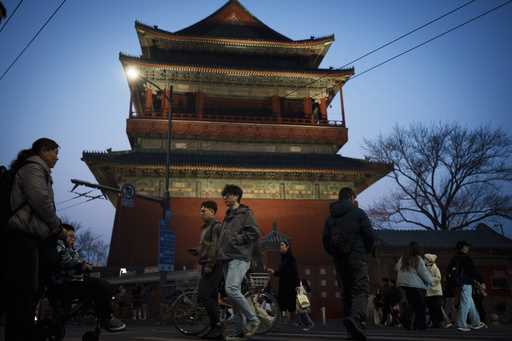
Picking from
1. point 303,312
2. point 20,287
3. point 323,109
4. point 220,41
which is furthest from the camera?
point 220,41

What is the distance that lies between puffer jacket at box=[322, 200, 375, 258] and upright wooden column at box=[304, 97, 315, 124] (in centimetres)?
1772

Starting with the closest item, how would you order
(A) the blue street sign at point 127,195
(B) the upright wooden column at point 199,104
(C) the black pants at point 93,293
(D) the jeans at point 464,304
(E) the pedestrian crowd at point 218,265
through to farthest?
(E) the pedestrian crowd at point 218,265, (C) the black pants at point 93,293, (D) the jeans at point 464,304, (A) the blue street sign at point 127,195, (B) the upright wooden column at point 199,104

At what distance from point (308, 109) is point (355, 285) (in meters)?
19.0

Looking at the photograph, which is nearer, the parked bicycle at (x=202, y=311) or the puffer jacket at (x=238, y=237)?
the puffer jacket at (x=238, y=237)

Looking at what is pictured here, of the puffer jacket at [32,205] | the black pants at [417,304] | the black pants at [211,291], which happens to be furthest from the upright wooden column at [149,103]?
the puffer jacket at [32,205]

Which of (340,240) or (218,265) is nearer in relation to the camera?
(340,240)

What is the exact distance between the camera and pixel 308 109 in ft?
75.9

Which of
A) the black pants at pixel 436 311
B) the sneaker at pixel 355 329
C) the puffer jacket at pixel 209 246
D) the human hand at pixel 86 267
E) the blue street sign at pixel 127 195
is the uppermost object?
the blue street sign at pixel 127 195

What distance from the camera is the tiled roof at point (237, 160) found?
61.2 feet

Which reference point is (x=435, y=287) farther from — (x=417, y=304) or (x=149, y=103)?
(x=149, y=103)

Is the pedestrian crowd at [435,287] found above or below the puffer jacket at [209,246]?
below

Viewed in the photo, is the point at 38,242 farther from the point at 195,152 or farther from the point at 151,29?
the point at 151,29

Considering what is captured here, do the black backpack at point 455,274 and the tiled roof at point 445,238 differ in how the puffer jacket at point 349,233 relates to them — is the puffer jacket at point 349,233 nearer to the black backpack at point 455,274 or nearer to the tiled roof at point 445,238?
the black backpack at point 455,274

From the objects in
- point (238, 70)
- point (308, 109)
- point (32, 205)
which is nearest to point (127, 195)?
point (32, 205)
